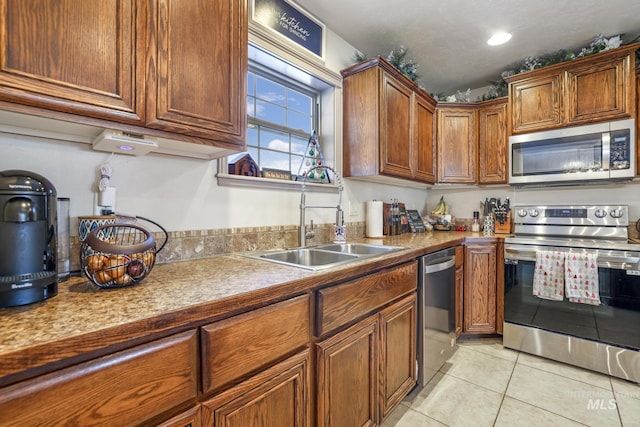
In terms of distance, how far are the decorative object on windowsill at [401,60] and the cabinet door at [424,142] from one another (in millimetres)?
212

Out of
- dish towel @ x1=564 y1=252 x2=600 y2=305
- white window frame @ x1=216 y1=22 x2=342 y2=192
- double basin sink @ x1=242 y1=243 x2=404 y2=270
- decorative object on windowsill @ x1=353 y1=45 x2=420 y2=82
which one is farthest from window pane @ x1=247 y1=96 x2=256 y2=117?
dish towel @ x1=564 y1=252 x2=600 y2=305

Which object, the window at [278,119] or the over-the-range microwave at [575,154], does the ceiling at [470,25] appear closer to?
the window at [278,119]

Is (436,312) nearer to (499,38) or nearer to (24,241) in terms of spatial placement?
(24,241)

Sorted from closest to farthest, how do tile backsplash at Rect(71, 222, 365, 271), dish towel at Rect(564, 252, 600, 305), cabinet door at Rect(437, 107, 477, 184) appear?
tile backsplash at Rect(71, 222, 365, 271) < dish towel at Rect(564, 252, 600, 305) < cabinet door at Rect(437, 107, 477, 184)

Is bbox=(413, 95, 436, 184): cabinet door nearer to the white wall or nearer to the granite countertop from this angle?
the white wall

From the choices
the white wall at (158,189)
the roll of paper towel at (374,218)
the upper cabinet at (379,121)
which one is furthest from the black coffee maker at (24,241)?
the roll of paper towel at (374,218)

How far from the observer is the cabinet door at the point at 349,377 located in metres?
1.12

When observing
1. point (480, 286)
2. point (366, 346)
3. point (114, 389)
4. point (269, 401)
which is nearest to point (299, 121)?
point (366, 346)

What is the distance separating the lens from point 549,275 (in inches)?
86.4

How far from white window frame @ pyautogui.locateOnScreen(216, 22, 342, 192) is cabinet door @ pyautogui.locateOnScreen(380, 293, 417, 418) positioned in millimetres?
991

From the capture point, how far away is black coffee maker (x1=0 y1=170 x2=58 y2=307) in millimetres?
695

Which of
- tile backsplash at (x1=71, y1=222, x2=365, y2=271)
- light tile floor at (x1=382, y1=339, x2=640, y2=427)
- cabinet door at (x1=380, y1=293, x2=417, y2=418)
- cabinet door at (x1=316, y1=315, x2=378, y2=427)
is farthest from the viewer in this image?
light tile floor at (x1=382, y1=339, x2=640, y2=427)

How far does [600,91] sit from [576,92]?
146mm

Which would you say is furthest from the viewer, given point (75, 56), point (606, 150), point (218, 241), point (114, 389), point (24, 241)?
point (606, 150)
